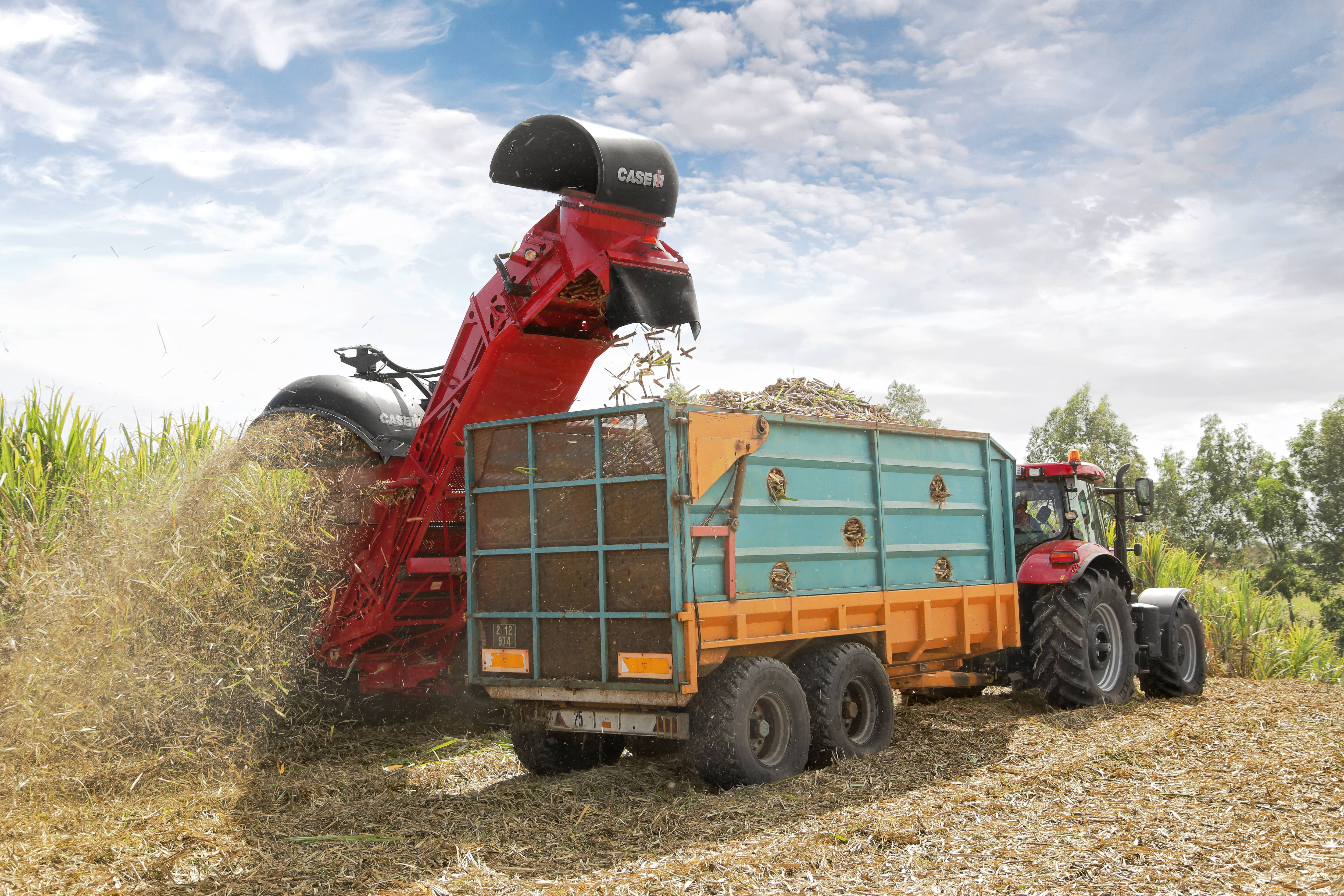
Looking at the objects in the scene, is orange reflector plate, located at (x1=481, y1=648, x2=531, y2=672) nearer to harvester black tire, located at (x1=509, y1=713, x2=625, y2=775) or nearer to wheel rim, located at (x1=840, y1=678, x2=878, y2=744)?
harvester black tire, located at (x1=509, y1=713, x2=625, y2=775)

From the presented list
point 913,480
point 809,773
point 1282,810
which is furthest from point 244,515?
point 1282,810

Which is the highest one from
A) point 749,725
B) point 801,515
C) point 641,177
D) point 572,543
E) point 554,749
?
point 641,177

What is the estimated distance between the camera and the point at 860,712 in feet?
22.8

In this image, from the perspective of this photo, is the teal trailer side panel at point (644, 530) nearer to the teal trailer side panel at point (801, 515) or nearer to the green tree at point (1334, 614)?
the teal trailer side panel at point (801, 515)

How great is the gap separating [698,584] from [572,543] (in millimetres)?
905

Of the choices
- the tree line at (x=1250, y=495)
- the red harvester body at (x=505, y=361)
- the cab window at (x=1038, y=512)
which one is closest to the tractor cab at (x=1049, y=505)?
the cab window at (x=1038, y=512)

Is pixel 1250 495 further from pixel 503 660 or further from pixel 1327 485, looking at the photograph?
pixel 503 660

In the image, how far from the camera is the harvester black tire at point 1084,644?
894cm

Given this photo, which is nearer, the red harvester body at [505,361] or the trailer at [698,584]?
the trailer at [698,584]

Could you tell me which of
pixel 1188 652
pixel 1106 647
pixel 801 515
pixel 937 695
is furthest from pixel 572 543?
pixel 1188 652

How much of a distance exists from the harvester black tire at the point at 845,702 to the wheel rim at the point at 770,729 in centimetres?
25

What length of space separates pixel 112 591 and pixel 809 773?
192 inches

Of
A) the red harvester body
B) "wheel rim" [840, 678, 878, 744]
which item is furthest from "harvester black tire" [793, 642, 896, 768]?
the red harvester body

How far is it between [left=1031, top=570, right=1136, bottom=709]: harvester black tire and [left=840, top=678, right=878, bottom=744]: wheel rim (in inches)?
108
